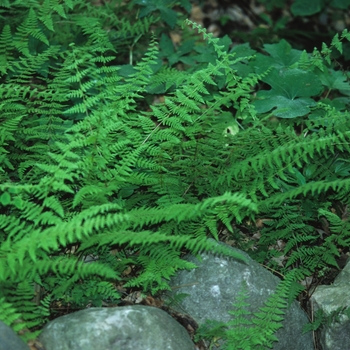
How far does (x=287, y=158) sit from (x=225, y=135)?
0.66m

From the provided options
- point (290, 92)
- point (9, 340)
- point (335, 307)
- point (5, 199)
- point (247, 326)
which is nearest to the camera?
point (9, 340)

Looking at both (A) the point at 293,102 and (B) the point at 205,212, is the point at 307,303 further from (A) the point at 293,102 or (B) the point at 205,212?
(A) the point at 293,102

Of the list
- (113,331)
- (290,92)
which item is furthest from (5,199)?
(290,92)

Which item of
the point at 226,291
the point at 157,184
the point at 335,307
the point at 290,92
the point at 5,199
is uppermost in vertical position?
the point at 5,199

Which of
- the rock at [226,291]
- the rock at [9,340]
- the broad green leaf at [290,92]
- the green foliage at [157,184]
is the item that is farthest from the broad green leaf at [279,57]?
the rock at [9,340]

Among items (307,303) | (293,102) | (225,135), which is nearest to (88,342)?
(307,303)

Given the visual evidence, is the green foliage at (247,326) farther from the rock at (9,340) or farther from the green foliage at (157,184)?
the rock at (9,340)

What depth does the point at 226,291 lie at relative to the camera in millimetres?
2908

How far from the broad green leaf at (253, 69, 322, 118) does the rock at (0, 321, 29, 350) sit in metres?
1.96

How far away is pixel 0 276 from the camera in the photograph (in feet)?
7.64

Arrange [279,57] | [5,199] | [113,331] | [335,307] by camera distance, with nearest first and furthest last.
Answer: [113,331] → [5,199] → [335,307] → [279,57]

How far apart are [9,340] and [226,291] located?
1.11 m

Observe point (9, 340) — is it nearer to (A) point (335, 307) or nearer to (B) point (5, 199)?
(B) point (5, 199)

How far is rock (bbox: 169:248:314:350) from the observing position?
2.88m
